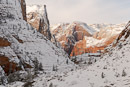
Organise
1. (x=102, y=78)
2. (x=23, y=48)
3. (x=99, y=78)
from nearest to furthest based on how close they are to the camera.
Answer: (x=102, y=78) < (x=99, y=78) < (x=23, y=48)

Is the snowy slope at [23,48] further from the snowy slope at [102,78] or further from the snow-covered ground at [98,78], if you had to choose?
the snowy slope at [102,78]

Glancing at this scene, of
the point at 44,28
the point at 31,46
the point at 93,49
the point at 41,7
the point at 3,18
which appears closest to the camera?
the point at 31,46

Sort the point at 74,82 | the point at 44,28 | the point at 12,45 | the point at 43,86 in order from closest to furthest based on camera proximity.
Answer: the point at 74,82, the point at 43,86, the point at 12,45, the point at 44,28

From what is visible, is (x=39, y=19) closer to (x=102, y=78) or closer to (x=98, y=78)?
(x=98, y=78)

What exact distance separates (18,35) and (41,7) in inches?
3920

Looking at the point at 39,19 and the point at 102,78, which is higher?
the point at 39,19

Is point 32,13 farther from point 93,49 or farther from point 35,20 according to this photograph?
point 93,49

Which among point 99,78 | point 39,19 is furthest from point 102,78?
point 39,19

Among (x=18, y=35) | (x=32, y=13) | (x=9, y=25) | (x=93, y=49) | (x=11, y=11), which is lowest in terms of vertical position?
(x=93, y=49)

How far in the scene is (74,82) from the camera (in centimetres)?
1284

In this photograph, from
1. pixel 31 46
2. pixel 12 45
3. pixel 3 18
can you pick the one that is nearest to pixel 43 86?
pixel 12 45

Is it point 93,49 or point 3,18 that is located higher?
point 3,18

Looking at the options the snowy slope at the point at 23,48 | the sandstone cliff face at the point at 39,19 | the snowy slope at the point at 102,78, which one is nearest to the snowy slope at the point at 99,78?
the snowy slope at the point at 102,78

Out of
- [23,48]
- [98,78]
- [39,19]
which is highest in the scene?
[39,19]
